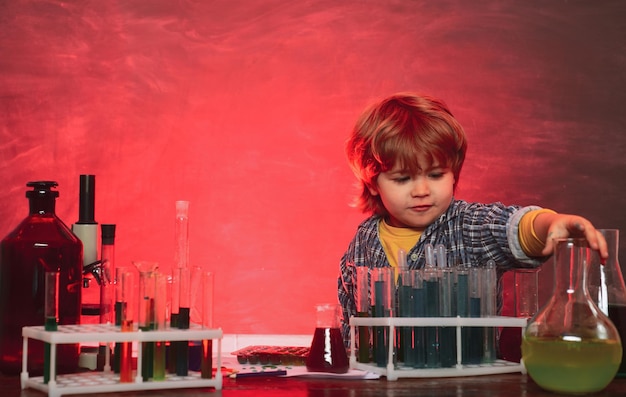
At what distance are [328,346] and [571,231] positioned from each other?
410 millimetres

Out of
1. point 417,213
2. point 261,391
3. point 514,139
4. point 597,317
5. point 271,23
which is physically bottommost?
point 261,391

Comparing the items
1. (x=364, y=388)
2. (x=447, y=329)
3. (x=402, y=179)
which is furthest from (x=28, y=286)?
(x=402, y=179)

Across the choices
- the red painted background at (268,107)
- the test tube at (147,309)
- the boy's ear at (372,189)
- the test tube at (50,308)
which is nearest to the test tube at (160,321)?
the test tube at (147,309)

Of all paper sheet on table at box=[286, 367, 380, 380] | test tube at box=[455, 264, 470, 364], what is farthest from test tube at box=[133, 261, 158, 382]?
test tube at box=[455, 264, 470, 364]

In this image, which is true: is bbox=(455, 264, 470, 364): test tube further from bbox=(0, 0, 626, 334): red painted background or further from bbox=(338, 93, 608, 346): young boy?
bbox=(0, 0, 626, 334): red painted background

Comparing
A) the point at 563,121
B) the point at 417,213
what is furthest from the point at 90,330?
the point at 563,121

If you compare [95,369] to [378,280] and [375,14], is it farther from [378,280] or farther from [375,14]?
[375,14]

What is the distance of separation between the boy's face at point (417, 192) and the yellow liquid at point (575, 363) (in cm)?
60

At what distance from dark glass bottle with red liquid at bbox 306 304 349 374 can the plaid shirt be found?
0.39 m

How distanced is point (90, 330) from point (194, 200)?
4.69 feet

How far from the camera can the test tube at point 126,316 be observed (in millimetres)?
1085

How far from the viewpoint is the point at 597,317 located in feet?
3.53

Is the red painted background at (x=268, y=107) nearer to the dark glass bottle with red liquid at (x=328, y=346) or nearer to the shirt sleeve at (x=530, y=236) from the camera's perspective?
the shirt sleeve at (x=530, y=236)

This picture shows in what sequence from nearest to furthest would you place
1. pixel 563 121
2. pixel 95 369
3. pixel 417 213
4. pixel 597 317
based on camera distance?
pixel 597 317
pixel 95 369
pixel 417 213
pixel 563 121
